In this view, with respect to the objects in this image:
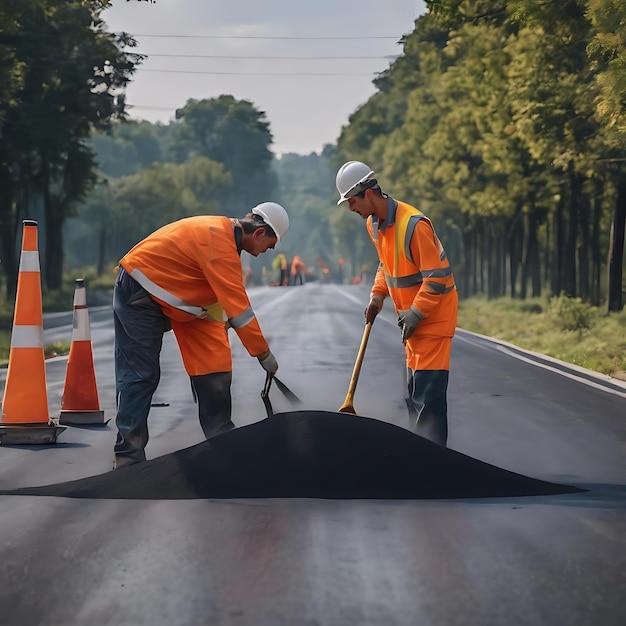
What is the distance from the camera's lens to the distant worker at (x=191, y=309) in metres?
7.61

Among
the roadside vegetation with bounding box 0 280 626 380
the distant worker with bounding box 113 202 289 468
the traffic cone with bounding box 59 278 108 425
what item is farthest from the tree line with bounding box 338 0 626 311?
the distant worker with bounding box 113 202 289 468

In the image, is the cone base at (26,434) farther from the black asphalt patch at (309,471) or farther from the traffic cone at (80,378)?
the black asphalt patch at (309,471)

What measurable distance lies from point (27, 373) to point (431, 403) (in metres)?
2.95

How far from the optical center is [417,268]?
8.16m

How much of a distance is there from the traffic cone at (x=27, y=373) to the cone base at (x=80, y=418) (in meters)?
1.23

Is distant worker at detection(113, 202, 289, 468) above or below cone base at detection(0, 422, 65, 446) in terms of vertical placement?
above

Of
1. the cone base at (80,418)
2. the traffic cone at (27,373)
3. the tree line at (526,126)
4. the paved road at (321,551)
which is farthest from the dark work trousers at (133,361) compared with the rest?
the tree line at (526,126)

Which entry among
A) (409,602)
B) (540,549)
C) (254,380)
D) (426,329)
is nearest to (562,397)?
(254,380)

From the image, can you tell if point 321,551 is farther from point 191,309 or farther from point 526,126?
point 526,126

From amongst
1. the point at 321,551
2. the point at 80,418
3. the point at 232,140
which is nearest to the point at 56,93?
the point at 80,418

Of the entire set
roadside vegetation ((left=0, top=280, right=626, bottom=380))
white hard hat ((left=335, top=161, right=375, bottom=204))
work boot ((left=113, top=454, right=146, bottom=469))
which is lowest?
roadside vegetation ((left=0, top=280, right=626, bottom=380))

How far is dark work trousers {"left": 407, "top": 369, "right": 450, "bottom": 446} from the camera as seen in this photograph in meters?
8.23

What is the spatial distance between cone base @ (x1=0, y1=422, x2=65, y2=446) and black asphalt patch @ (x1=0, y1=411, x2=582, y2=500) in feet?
6.18

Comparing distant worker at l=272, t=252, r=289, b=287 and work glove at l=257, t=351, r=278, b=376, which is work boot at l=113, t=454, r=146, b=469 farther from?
distant worker at l=272, t=252, r=289, b=287
